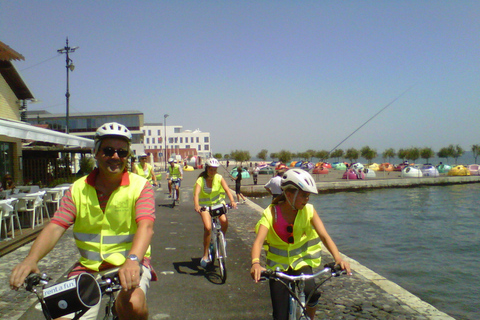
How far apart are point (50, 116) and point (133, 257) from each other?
83.8m

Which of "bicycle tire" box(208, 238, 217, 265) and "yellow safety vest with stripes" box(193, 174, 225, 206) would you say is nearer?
"bicycle tire" box(208, 238, 217, 265)

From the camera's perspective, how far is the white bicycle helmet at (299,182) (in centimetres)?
323

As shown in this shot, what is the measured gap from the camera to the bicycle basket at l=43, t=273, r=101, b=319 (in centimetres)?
198

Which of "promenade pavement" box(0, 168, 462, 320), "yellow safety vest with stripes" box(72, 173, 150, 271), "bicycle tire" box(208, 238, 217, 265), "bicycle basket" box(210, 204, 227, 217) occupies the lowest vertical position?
"promenade pavement" box(0, 168, 462, 320)

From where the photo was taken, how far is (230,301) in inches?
208

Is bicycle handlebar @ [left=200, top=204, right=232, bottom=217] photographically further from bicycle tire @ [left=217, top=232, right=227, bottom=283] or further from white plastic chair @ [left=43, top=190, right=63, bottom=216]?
white plastic chair @ [left=43, top=190, right=63, bottom=216]

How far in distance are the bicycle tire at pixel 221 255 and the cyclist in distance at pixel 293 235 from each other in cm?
280

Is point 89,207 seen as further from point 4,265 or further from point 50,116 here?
point 50,116

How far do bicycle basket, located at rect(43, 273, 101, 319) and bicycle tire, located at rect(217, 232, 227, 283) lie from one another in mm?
4292

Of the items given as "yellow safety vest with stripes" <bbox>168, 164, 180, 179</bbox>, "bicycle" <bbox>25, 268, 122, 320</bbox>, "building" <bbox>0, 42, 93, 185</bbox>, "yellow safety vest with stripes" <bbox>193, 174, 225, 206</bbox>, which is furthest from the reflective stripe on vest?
"bicycle" <bbox>25, 268, 122, 320</bbox>

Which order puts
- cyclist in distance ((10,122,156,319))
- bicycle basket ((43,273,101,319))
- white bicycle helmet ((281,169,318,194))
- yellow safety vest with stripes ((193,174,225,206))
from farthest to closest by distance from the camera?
yellow safety vest with stripes ((193,174,225,206))
white bicycle helmet ((281,169,318,194))
cyclist in distance ((10,122,156,319))
bicycle basket ((43,273,101,319))

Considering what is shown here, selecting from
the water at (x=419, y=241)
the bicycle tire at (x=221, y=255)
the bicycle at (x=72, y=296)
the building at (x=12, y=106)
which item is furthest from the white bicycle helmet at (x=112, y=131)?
the building at (x=12, y=106)

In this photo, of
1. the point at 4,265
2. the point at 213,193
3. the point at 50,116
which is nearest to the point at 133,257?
the point at 213,193

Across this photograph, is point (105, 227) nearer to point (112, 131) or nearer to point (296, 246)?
point (112, 131)
